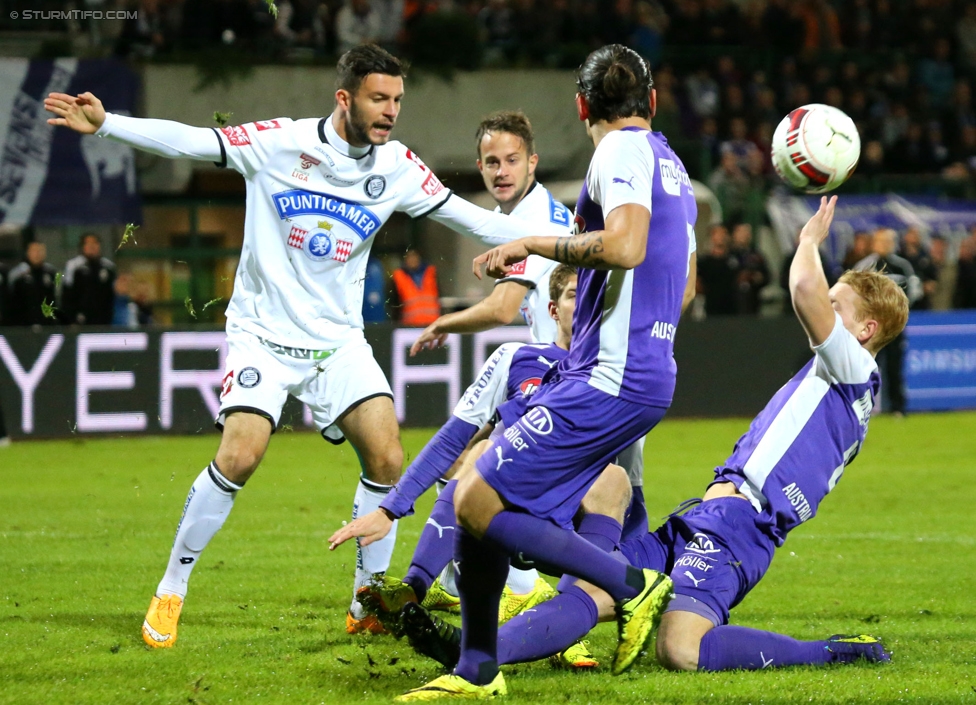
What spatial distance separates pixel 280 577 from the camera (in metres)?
6.68

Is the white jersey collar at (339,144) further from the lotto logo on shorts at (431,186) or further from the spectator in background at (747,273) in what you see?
the spectator in background at (747,273)

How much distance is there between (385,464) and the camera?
5.53 m

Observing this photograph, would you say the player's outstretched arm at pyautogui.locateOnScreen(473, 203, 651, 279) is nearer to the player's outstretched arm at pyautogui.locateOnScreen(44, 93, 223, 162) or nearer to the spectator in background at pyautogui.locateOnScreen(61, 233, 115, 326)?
the player's outstretched arm at pyautogui.locateOnScreen(44, 93, 223, 162)

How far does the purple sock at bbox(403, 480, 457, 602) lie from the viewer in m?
4.67

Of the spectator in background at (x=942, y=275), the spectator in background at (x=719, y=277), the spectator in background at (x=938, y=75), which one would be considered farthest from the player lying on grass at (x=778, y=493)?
the spectator in background at (x=938, y=75)

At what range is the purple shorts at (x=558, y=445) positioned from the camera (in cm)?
398

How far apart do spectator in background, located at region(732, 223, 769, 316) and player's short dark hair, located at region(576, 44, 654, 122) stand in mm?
12307

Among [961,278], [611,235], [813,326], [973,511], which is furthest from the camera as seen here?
[961,278]

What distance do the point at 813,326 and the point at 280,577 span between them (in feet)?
10.7

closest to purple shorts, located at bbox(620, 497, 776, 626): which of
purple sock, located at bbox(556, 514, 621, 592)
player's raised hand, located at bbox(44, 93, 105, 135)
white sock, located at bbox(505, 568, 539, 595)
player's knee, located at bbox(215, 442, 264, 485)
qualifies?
purple sock, located at bbox(556, 514, 621, 592)

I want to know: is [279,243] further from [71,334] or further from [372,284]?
[372,284]

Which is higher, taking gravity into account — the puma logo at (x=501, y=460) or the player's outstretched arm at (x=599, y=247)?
the player's outstretched arm at (x=599, y=247)

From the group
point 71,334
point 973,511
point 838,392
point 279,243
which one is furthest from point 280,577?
point 71,334

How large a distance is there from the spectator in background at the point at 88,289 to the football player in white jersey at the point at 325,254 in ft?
26.0
